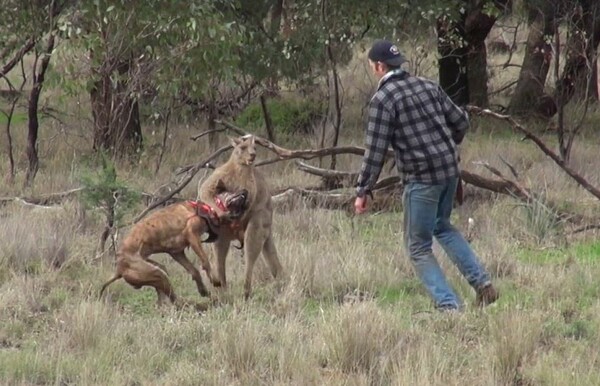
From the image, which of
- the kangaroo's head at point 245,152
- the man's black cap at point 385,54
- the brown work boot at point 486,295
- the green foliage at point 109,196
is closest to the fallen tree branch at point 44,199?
the green foliage at point 109,196

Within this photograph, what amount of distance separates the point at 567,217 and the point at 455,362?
517cm

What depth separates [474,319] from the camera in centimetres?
802

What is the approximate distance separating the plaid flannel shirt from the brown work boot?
0.88 m

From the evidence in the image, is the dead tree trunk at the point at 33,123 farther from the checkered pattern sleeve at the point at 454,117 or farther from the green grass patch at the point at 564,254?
the checkered pattern sleeve at the point at 454,117

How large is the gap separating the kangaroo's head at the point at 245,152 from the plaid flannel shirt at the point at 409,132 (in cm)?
156

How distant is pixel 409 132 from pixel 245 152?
1880 mm

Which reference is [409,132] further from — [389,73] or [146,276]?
[146,276]

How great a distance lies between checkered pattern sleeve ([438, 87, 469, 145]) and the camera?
27.6 feet

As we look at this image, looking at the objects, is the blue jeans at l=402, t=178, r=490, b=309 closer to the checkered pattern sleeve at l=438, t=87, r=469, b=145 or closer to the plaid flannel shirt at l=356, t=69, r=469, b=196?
the plaid flannel shirt at l=356, t=69, r=469, b=196

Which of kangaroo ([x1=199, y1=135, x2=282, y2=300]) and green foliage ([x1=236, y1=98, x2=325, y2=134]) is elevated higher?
kangaroo ([x1=199, y1=135, x2=282, y2=300])

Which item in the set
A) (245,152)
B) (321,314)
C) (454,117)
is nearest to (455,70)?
(245,152)

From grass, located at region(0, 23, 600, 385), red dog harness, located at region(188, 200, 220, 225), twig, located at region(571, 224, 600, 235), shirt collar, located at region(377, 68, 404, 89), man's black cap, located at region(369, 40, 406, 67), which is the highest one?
man's black cap, located at region(369, 40, 406, 67)

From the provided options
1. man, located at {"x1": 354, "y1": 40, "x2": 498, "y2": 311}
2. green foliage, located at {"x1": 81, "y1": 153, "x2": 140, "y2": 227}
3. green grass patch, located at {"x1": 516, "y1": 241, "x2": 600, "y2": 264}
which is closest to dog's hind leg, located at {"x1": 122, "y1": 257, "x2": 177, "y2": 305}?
man, located at {"x1": 354, "y1": 40, "x2": 498, "y2": 311}

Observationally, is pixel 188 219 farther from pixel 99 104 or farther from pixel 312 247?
pixel 99 104
